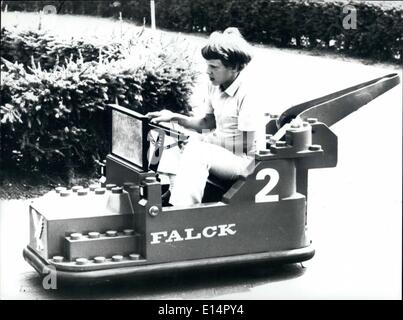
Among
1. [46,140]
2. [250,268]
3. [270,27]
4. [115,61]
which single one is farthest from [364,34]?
[250,268]

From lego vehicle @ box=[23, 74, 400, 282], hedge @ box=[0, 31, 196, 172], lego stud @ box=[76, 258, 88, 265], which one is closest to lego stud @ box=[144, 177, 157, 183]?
lego vehicle @ box=[23, 74, 400, 282]

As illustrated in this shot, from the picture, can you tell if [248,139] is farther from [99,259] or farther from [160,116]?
[99,259]

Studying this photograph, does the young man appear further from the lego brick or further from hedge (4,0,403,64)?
hedge (4,0,403,64)

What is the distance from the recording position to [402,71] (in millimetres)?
12812

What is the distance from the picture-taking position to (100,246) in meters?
5.87

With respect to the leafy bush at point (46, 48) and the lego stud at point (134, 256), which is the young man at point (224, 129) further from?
the leafy bush at point (46, 48)

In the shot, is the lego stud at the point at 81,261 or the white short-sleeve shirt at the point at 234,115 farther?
the white short-sleeve shirt at the point at 234,115

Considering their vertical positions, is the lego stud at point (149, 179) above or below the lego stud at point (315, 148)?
below

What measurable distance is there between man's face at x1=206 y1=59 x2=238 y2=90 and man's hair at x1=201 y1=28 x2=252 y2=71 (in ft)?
0.09

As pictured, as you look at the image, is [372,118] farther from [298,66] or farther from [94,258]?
[94,258]

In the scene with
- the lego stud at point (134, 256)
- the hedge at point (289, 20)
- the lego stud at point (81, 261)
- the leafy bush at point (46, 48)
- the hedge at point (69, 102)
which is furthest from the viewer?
the hedge at point (289, 20)

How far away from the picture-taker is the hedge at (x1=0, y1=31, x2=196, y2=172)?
8.28 metres

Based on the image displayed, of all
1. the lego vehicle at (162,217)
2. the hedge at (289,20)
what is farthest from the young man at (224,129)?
the hedge at (289,20)

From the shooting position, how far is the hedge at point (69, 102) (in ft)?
27.2
